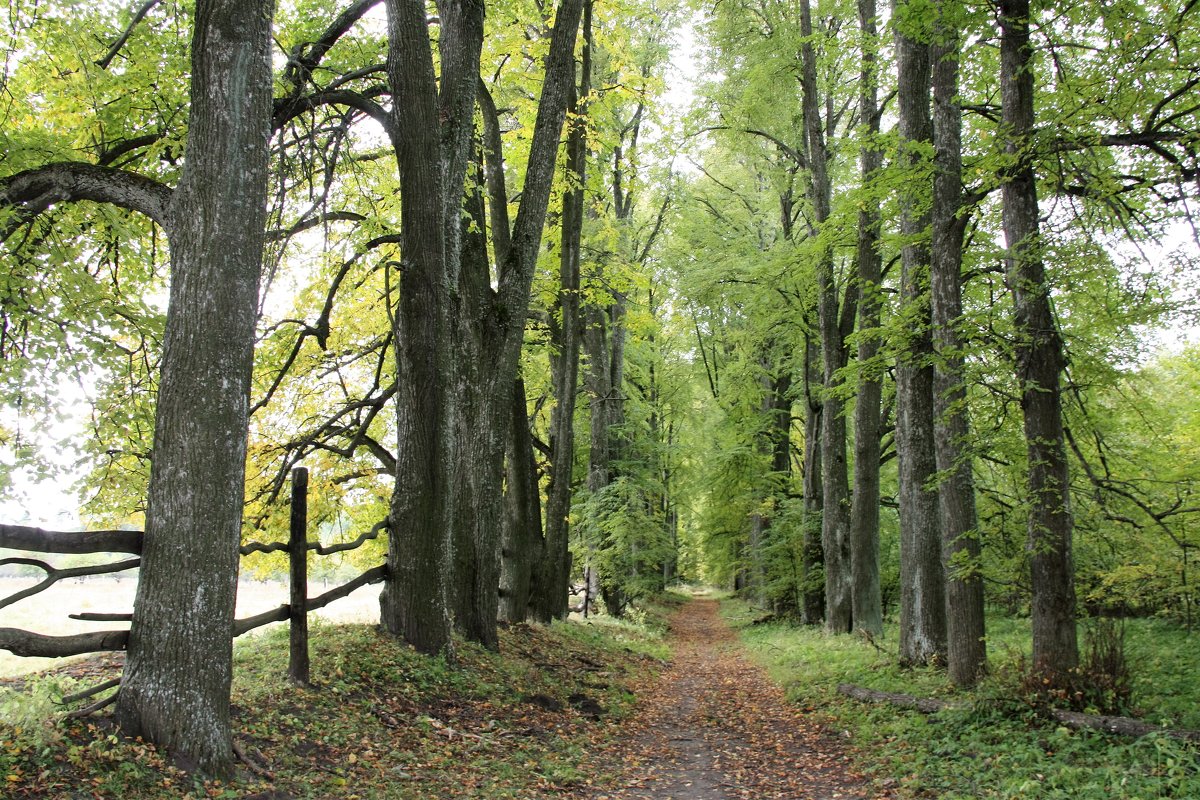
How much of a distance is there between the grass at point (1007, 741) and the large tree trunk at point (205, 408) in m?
5.06

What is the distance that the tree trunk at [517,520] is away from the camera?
12738 mm

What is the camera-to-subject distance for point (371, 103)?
A: 24.6ft

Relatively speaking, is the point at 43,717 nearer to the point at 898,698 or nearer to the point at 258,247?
the point at 258,247

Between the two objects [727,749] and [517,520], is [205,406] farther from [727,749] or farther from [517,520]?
[517,520]

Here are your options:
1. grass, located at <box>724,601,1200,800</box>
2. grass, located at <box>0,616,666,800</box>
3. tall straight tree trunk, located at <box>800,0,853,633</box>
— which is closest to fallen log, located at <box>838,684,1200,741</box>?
grass, located at <box>724,601,1200,800</box>

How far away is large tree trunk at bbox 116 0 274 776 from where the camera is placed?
424 centimetres

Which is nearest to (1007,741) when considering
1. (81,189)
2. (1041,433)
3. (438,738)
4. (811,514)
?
(1041,433)

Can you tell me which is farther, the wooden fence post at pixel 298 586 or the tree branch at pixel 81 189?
the wooden fence post at pixel 298 586

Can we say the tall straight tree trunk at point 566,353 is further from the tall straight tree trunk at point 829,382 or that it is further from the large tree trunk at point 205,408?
the large tree trunk at point 205,408

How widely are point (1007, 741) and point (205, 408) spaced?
6597 millimetres

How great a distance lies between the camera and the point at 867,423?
13.4m

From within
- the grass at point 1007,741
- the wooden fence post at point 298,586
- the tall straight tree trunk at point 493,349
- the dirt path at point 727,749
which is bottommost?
the dirt path at point 727,749

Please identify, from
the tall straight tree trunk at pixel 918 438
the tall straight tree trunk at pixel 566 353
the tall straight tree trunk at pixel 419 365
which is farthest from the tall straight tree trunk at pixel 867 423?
the tall straight tree trunk at pixel 419 365

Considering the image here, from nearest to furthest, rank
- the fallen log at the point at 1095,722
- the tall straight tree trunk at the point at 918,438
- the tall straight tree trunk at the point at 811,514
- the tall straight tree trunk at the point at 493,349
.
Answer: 1. the fallen log at the point at 1095,722
2. the tall straight tree trunk at the point at 493,349
3. the tall straight tree trunk at the point at 918,438
4. the tall straight tree trunk at the point at 811,514
